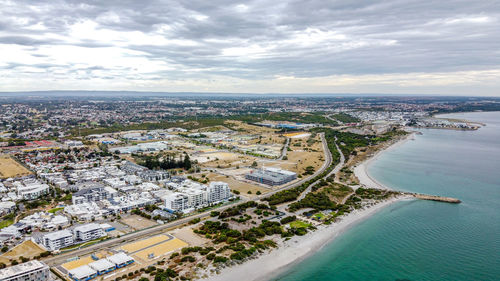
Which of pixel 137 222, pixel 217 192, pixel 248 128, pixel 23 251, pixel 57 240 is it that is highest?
pixel 248 128

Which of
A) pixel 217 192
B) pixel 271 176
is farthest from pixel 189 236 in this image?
pixel 271 176

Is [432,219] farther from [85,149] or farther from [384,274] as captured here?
[85,149]

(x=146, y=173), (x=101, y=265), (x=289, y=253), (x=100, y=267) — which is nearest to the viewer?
(x=100, y=267)

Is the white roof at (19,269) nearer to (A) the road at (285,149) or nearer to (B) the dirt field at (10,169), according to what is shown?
(B) the dirt field at (10,169)

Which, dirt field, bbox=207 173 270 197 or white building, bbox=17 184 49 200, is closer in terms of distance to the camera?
white building, bbox=17 184 49 200

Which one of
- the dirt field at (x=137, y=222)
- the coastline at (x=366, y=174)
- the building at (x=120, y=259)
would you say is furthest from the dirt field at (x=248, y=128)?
the building at (x=120, y=259)

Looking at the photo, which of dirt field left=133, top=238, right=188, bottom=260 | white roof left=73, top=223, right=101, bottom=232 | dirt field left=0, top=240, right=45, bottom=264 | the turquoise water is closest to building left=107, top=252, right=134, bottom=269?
dirt field left=133, top=238, right=188, bottom=260

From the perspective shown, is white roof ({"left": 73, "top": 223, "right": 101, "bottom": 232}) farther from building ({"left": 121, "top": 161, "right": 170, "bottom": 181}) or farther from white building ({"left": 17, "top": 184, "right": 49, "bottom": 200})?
building ({"left": 121, "top": 161, "right": 170, "bottom": 181})

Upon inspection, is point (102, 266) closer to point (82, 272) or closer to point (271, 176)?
point (82, 272)
